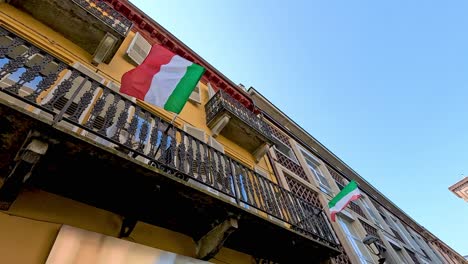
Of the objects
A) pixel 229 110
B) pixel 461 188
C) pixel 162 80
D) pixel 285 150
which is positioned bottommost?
pixel 285 150

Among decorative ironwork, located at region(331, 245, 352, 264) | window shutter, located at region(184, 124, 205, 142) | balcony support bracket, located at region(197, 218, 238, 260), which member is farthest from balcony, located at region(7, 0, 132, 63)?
decorative ironwork, located at region(331, 245, 352, 264)

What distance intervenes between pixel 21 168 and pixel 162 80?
2.45 meters

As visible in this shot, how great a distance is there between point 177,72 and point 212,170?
1958 millimetres

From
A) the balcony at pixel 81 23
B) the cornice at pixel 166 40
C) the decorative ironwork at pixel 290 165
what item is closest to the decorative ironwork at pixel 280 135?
the decorative ironwork at pixel 290 165

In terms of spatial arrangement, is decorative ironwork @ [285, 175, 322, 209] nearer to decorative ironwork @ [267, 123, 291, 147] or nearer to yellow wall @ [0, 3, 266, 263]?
decorative ironwork @ [267, 123, 291, 147]

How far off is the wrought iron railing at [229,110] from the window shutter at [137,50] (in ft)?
8.45

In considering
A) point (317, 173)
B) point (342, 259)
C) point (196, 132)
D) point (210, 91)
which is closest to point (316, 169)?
point (317, 173)

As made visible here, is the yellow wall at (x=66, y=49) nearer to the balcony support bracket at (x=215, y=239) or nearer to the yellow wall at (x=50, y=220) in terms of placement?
the yellow wall at (x=50, y=220)

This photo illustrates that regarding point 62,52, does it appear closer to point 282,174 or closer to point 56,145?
point 56,145

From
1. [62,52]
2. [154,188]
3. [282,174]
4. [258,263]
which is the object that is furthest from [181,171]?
[282,174]

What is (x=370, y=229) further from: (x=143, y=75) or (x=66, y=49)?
(x=66, y=49)

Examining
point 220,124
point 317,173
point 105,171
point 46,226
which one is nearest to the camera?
point 46,226

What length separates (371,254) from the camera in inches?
409

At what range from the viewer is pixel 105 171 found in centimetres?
355
